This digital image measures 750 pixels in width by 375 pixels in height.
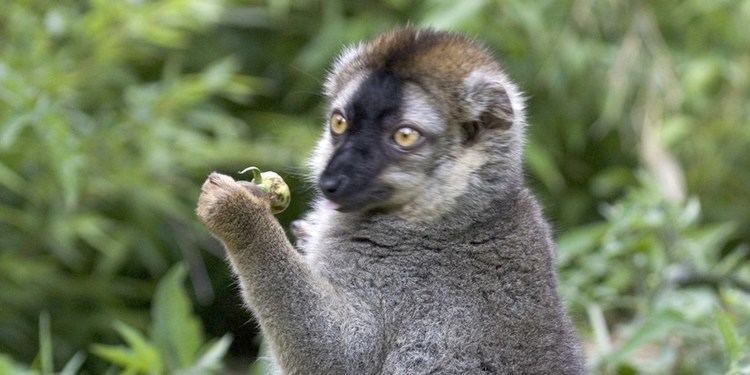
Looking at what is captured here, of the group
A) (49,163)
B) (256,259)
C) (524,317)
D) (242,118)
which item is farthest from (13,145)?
(524,317)

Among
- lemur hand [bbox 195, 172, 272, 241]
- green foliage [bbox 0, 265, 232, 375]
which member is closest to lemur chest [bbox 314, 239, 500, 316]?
lemur hand [bbox 195, 172, 272, 241]

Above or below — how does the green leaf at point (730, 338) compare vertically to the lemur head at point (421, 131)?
below

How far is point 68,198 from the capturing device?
6.28 metres

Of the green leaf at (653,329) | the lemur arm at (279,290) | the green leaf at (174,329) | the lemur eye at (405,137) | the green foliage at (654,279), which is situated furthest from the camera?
the green foliage at (654,279)

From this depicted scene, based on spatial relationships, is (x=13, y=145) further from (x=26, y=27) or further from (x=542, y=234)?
(x=542, y=234)

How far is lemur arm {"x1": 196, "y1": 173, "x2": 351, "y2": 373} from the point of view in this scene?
419cm

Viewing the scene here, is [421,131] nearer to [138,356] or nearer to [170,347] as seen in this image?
[138,356]

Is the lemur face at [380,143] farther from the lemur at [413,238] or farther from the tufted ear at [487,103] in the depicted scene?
the tufted ear at [487,103]

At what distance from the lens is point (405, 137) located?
449 cm

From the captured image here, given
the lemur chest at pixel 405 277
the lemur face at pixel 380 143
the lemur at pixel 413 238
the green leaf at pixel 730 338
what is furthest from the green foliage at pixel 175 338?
the green leaf at pixel 730 338

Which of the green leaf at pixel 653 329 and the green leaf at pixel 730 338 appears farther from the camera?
the green leaf at pixel 653 329

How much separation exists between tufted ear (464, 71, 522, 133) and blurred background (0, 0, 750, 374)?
3.54 ft

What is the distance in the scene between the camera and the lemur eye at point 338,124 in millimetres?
4527

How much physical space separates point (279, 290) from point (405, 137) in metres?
0.72
